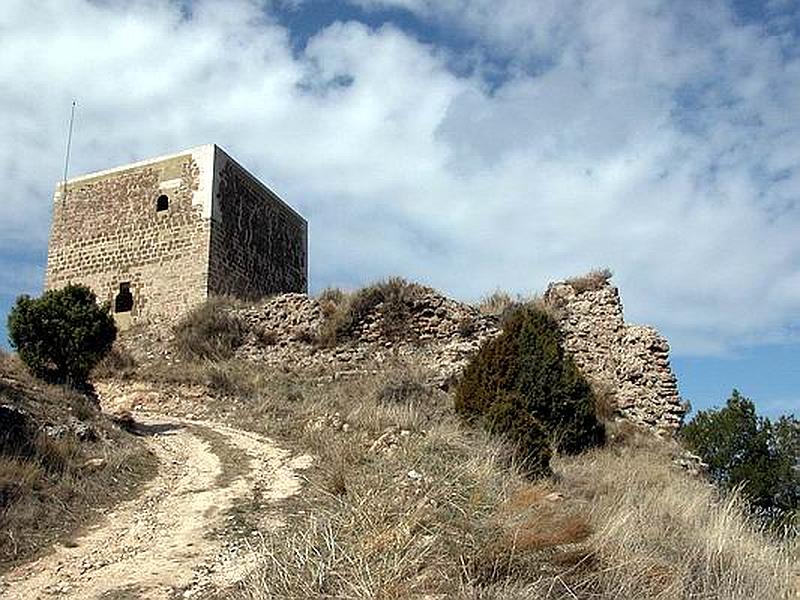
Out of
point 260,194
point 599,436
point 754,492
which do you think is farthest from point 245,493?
point 260,194

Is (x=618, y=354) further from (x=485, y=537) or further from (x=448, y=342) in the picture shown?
(x=485, y=537)

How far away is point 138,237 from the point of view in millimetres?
21500

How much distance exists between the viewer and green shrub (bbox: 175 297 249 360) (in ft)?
59.3

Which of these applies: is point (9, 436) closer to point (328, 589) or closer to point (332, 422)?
A: point (332, 422)

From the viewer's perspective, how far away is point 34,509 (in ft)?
23.8

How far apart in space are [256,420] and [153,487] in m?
5.01

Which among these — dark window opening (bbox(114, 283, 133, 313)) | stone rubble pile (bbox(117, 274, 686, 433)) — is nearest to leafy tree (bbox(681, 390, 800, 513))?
stone rubble pile (bbox(117, 274, 686, 433))

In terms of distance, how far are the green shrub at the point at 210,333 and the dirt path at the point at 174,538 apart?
7.86 m

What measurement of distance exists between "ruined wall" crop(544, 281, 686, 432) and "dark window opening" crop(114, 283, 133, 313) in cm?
1089

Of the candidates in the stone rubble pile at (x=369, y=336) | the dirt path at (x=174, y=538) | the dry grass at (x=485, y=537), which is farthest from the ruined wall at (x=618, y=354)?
the dirt path at (x=174, y=538)

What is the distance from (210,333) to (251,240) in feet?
15.3

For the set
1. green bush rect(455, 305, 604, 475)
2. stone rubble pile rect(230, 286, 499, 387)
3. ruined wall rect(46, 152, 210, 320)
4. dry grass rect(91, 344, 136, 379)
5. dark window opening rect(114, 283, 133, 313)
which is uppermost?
ruined wall rect(46, 152, 210, 320)

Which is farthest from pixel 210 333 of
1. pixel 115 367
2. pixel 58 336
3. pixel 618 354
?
pixel 618 354

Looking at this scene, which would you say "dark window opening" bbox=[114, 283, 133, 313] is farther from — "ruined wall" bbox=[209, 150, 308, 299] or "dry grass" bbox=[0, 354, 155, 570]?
"dry grass" bbox=[0, 354, 155, 570]
